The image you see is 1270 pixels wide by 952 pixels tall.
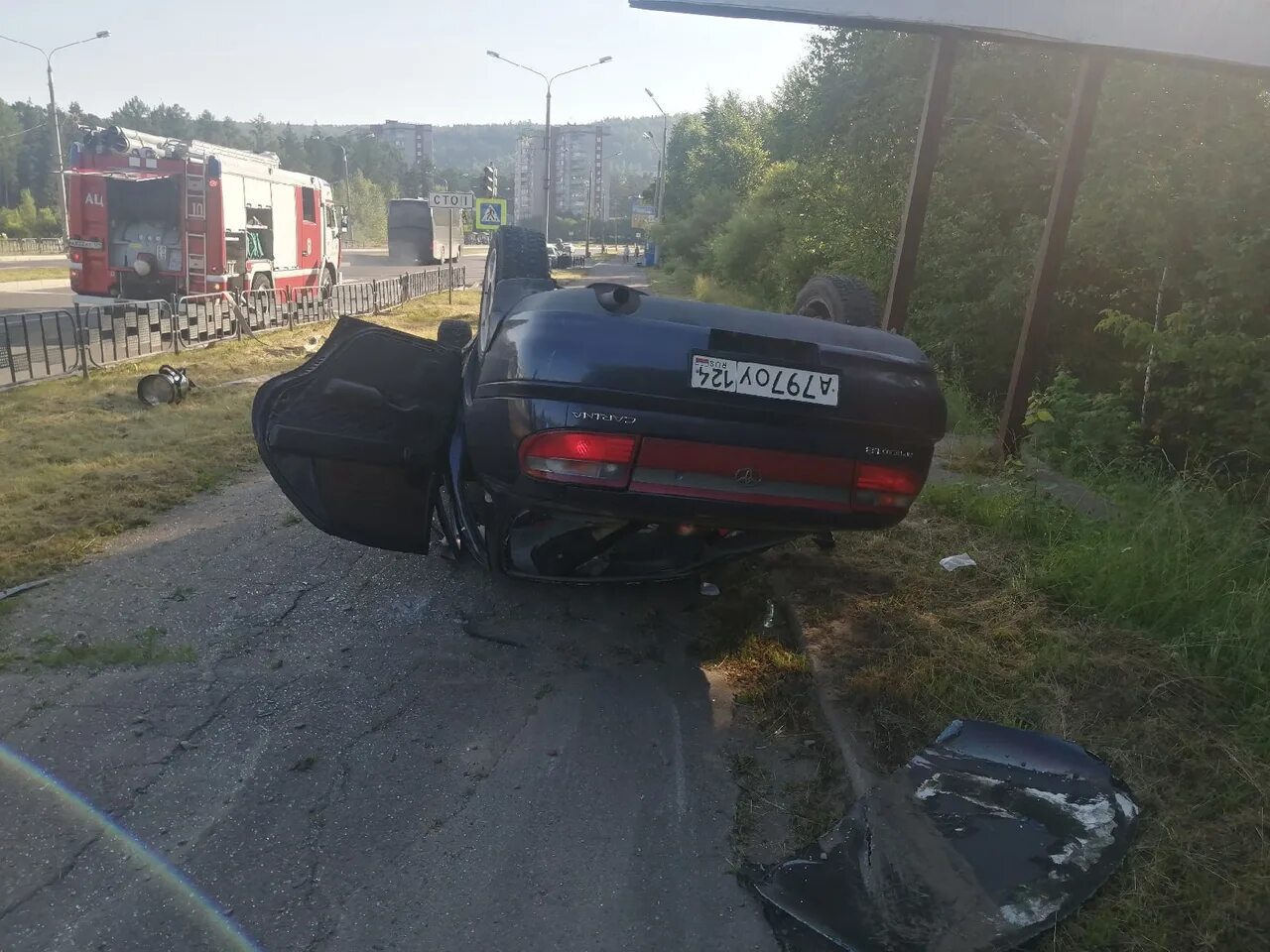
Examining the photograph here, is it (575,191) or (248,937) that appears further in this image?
(575,191)

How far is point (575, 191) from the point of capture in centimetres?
14562

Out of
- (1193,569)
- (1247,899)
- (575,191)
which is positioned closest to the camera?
(1247,899)

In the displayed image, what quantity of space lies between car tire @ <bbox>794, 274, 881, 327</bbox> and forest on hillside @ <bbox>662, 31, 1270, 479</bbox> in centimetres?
211

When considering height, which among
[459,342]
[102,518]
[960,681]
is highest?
[459,342]

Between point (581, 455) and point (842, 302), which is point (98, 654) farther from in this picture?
point (842, 302)

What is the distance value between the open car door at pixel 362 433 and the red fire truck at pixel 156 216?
46.1 feet

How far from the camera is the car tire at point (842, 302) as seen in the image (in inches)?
198

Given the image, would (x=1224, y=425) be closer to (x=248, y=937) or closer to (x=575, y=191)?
(x=248, y=937)

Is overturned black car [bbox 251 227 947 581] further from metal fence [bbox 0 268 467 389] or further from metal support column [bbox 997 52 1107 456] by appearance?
metal fence [bbox 0 268 467 389]

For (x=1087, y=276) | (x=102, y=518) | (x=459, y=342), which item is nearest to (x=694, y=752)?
(x=459, y=342)

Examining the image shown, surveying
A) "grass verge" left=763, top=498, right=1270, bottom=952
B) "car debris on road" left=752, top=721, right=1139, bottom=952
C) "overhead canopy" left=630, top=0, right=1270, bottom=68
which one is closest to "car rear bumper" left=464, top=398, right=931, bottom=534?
"grass verge" left=763, top=498, right=1270, bottom=952

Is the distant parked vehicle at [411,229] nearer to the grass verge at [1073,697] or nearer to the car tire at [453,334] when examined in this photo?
the car tire at [453,334]

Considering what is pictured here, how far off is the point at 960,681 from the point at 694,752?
42.5 inches

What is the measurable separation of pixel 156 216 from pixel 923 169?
14701 millimetres
